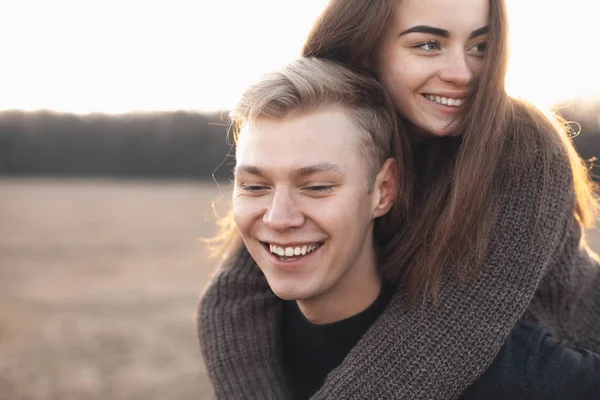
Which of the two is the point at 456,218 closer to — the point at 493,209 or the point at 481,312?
the point at 493,209

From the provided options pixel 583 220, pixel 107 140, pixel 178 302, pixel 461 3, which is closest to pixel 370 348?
pixel 583 220

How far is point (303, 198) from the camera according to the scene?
2457 mm

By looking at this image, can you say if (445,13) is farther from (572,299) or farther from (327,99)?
→ (572,299)

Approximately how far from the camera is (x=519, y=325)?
253 cm

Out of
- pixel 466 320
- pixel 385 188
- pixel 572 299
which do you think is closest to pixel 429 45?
pixel 385 188

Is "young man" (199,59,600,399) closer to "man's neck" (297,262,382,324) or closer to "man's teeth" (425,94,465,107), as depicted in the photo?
"man's neck" (297,262,382,324)

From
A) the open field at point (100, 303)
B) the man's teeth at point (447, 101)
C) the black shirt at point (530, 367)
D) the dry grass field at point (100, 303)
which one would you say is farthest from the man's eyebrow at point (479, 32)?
the open field at point (100, 303)

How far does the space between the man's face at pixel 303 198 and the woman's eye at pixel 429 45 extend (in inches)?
18.5

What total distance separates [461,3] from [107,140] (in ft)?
126

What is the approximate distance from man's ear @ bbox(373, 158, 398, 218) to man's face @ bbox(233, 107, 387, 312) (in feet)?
0.18

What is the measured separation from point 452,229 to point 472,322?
1.21 ft

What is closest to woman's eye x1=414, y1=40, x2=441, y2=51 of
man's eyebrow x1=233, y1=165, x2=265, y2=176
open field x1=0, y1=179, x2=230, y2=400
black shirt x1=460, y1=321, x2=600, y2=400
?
man's eyebrow x1=233, y1=165, x2=265, y2=176

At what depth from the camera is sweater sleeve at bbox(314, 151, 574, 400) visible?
7.81ft

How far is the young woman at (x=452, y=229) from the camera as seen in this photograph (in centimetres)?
243
